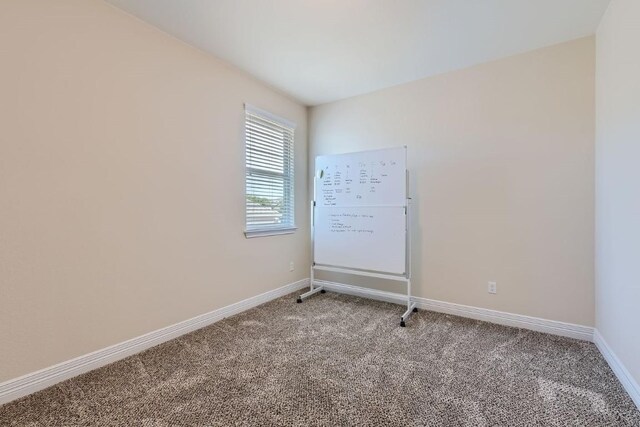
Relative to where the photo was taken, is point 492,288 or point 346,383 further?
point 492,288

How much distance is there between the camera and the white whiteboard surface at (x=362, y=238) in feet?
9.65

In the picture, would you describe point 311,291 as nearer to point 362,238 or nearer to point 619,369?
point 362,238

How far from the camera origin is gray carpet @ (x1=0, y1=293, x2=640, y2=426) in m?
1.46

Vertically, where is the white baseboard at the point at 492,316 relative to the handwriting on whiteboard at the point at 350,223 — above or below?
below

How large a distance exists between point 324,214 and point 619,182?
96.8 inches

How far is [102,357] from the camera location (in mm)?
1954

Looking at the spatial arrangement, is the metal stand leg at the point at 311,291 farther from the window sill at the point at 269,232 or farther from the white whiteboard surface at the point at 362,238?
the window sill at the point at 269,232

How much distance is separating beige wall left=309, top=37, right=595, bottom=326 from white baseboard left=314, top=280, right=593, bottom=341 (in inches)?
2.4

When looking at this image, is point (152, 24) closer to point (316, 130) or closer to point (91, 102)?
point (91, 102)

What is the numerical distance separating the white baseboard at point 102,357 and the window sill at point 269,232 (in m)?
0.70

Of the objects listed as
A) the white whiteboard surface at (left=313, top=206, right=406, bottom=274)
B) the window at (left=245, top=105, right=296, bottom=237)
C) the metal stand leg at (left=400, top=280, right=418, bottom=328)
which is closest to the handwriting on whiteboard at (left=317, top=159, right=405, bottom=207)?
the white whiteboard surface at (left=313, top=206, right=406, bottom=274)

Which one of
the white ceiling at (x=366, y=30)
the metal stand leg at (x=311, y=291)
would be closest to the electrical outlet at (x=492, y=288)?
the metal stand leg at (x=311, y=291)

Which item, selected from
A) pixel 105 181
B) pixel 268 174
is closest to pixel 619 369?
pixel 268 174

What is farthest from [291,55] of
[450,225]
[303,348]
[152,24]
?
[303,348]
